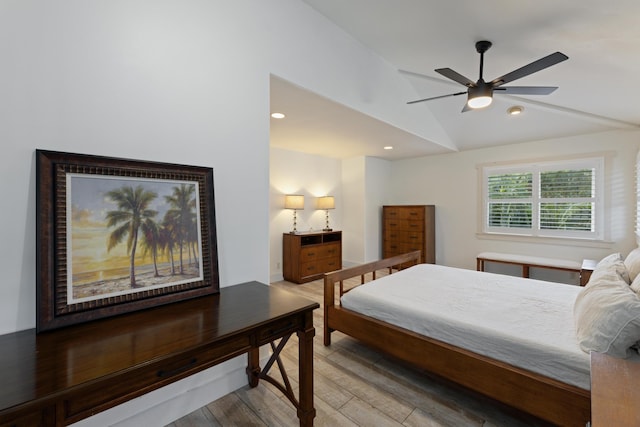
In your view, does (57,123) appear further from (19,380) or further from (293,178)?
(293,178)

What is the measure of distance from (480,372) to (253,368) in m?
1.44

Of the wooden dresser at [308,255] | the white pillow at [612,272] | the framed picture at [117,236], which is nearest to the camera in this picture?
the framed picture at [117,236]

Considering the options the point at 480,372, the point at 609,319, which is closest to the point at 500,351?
the point at 480,372

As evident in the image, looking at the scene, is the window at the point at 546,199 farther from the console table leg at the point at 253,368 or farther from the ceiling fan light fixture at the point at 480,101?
the console table leg at the point at 253,368

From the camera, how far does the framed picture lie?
116cm

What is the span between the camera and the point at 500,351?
1621 mm

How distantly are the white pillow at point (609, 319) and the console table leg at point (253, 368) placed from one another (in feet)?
6.15

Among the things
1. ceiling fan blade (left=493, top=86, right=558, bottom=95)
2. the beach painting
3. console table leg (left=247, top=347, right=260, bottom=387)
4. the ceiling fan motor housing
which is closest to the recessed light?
ceiling fan blade (left=493, top=86, right=558, bottom=95)

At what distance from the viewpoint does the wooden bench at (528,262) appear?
3.70m

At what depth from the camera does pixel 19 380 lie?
83cm

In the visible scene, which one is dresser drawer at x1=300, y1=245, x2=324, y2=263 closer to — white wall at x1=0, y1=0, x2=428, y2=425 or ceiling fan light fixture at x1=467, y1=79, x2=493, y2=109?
white wall at x1=0, y1=0, x2=428, y2=425

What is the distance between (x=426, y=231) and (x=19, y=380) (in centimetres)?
505

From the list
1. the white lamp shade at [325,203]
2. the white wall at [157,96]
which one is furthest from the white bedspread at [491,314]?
the white lamp shade at [325,203]

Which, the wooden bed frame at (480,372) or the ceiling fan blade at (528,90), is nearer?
the wooden bed frame at (480,372)
